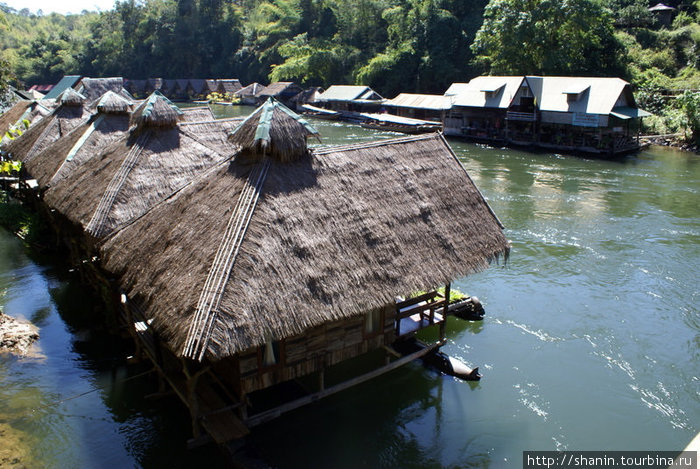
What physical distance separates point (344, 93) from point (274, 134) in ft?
153

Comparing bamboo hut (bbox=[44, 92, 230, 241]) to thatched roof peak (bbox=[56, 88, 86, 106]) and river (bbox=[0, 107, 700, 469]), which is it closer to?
river (bbox=[0, 107, 700, 469])

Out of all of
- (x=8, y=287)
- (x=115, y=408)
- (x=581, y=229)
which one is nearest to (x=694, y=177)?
(x=581, y=229)

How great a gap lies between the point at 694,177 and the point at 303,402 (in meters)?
28.1

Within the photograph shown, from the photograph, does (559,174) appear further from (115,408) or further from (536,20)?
(115,408)

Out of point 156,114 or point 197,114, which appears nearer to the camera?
point 156,114

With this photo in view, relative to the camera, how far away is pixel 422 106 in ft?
146

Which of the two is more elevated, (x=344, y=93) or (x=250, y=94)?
(x=250, y=94)

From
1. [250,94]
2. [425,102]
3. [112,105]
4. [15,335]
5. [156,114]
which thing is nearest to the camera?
[15,335]

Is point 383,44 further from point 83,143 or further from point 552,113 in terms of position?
point 83,143

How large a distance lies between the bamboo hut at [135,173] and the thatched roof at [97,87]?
14745 millimetres

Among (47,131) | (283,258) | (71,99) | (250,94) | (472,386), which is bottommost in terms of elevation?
(472,386)

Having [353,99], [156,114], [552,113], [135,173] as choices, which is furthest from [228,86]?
[135,173]

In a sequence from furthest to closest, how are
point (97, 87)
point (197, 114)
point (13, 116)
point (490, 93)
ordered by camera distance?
point (490, 93) < point (97, 87) < point (13, 116) < point (197, 114)

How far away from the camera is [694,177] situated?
28.0m
